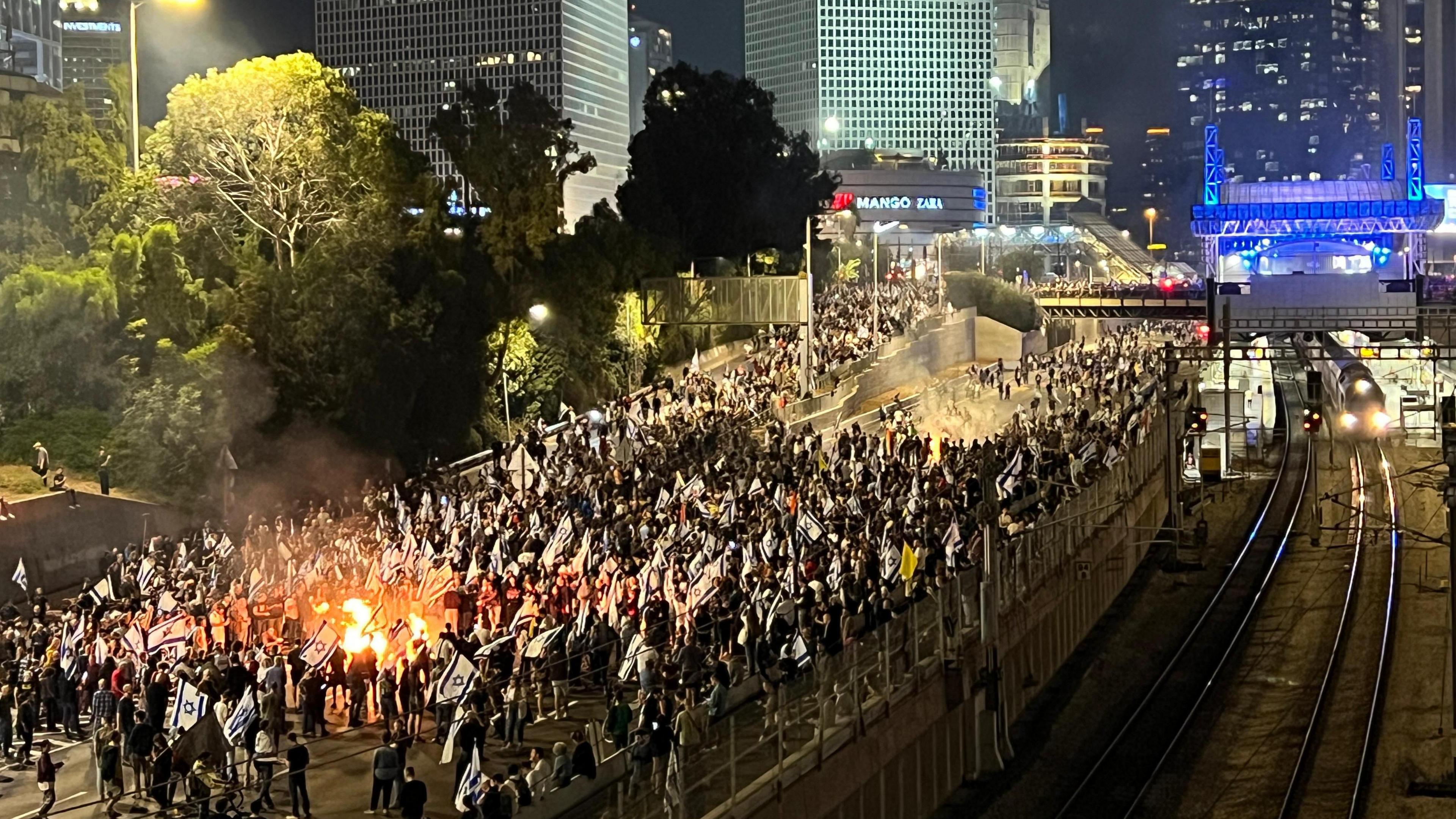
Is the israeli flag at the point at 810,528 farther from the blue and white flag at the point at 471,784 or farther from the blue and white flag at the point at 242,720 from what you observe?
the blue and white flag at the point at 471,784

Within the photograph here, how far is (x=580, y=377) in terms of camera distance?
194 ft

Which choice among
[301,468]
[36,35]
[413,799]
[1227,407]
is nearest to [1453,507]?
[413,799]

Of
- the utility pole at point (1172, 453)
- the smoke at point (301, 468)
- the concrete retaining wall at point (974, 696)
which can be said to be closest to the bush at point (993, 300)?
the utility pole at point (1172, 453)

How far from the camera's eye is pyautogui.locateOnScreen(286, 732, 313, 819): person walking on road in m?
18.9

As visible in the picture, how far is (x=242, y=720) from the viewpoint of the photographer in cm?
1988

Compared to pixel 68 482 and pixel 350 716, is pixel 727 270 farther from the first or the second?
pixel 350 716

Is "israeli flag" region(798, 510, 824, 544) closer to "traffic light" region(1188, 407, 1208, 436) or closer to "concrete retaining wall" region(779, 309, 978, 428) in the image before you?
"concrete retaining wall" region(779, 309, 978, 428)

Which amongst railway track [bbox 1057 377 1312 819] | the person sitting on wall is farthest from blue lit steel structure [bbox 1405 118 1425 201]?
the person sitting on wall

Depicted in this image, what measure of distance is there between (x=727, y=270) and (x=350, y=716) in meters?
51.5

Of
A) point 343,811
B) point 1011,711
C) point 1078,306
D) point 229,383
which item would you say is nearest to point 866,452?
point 1011,711

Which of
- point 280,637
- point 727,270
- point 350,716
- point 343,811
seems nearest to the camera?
point 343,811

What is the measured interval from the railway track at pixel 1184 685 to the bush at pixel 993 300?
101 ft

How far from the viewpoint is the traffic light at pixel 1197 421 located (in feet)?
178

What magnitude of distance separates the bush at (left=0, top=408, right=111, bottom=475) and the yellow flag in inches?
880
